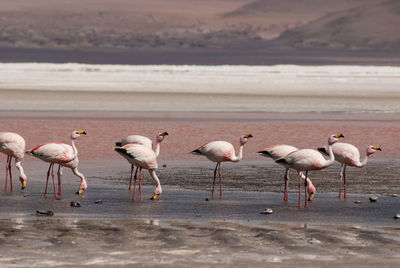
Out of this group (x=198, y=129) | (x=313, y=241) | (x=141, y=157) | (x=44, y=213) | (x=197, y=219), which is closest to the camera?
(x=313, y=241)

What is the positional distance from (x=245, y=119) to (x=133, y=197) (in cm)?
2096

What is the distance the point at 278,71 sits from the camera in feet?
268

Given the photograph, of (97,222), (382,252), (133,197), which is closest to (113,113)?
(133,197)

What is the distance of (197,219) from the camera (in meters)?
14.3

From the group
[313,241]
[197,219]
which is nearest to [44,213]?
[197,219]

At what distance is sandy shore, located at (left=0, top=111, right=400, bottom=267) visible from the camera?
11164 millimetres

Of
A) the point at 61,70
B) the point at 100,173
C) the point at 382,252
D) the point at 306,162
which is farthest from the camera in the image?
the point at 61,70

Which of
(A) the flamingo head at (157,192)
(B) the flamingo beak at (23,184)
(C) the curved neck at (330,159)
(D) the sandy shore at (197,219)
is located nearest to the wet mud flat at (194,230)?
(D) the sandy shore at (197,219)

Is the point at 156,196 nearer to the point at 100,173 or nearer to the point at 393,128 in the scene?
the point at 100,173

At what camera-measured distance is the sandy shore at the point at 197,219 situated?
11164 mm

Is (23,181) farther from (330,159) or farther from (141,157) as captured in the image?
(330,159)

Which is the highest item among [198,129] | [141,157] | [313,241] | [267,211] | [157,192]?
[198,129]

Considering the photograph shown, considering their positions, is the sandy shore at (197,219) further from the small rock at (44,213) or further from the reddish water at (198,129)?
the reddish water at (198,129)

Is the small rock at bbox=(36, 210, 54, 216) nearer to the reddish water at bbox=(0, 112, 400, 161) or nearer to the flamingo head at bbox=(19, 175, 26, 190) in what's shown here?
the flamingo head at bbox=(19, 175, 26, 190)
